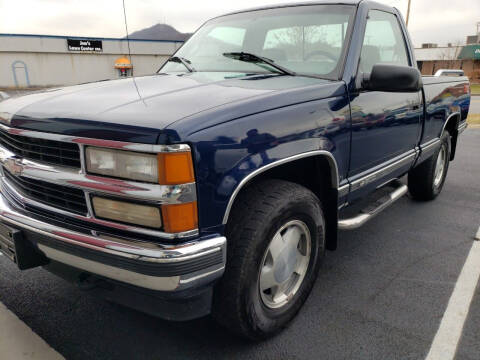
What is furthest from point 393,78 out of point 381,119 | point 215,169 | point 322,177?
point 215,169

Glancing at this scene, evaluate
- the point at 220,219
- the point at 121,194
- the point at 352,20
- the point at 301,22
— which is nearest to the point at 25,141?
the point at 121,194

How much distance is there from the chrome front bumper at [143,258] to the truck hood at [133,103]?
17.2 inches

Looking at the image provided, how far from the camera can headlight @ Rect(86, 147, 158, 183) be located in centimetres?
159

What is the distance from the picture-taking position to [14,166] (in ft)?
6.77

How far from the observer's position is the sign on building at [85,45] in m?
35.1

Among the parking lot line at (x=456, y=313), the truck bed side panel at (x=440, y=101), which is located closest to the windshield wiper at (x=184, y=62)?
the truck bed side panel at (x=440, y=101)

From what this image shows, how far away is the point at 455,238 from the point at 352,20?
2.20 meters

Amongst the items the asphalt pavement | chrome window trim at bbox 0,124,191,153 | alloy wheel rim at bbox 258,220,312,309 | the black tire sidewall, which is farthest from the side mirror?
chrome window trim at bbox 0,124,191,153

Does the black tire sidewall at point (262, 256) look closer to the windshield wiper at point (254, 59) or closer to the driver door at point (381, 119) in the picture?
the driver door at point (381, 119)

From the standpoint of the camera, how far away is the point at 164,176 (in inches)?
61.4

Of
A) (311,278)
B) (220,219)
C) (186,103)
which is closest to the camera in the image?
(220,219)

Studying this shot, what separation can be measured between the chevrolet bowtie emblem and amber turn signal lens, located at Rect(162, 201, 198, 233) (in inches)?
36.6

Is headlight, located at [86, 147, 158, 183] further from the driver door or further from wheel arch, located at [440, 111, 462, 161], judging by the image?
wheel arch, located at [440, 111, 462, 161]

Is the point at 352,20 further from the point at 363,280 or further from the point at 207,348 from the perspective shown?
the point at 207,348
